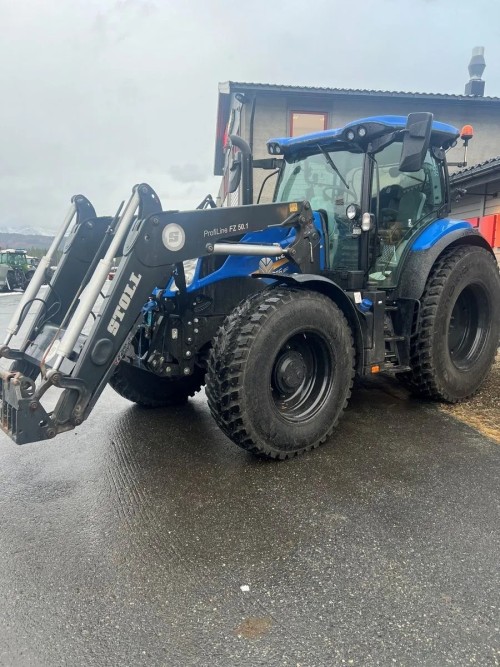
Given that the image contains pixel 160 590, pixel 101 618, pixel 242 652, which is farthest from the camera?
pixel 160 590

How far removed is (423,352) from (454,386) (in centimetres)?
56

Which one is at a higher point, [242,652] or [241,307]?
[241,307]

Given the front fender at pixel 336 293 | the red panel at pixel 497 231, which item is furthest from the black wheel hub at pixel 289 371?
the red panel at pixel 497 231

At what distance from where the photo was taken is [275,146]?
4621mm

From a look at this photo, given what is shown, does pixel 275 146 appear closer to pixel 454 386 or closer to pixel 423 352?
pixel 423 352

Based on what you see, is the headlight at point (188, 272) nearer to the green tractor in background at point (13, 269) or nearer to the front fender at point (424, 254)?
the front fender at point (424, 254)

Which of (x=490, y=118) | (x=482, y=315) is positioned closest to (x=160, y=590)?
(x=482, y=315)

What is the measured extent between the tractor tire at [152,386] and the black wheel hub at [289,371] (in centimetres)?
97

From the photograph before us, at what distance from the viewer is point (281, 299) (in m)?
3.33

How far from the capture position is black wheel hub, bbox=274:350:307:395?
11.6ft

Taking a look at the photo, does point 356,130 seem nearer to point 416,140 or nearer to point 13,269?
point 416,140

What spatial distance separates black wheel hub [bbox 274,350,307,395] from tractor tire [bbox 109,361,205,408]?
3.19 ft

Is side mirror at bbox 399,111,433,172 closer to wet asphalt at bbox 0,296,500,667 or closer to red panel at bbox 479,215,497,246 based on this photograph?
wet asphalt at bbox 0,296,500,667

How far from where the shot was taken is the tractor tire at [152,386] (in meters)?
4.32
